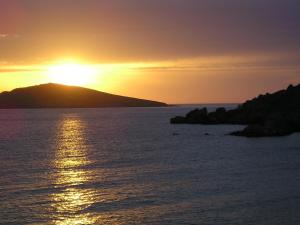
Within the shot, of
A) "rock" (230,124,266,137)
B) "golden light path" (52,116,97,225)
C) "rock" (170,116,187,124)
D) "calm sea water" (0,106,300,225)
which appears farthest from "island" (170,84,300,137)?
"golden light path" (52,116,97,225)

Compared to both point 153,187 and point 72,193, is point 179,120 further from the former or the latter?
point 72,193

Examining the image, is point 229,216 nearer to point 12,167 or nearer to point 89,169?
point 89,169

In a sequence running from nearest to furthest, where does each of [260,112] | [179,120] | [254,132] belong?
[254,132], [260,112], [179,120]

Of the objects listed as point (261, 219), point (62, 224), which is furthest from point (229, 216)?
point (62, 224)

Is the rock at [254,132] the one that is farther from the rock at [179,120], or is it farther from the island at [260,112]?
the rock at [179,120]

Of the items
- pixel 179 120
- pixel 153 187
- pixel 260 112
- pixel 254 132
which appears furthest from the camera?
pixel 179 120

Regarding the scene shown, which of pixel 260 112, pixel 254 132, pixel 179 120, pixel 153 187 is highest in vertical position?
pixel 260 112

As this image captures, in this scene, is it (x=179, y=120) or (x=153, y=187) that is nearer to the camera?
(x=153, y=187)

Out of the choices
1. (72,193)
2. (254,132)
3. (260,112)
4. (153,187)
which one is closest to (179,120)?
(260,112)

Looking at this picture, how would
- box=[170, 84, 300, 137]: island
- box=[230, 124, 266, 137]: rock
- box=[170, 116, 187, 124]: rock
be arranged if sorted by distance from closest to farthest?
box=[230, 124, 266, 137]: rock
box=[170, 84, 300, 137]: island
box=[170, 116, 187, 124]: rock

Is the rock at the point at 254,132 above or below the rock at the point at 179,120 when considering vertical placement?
below

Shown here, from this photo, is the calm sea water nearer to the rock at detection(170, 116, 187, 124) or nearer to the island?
the island

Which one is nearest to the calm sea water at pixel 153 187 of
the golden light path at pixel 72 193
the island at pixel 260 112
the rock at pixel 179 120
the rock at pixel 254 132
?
the golden light path at pixel 72 193

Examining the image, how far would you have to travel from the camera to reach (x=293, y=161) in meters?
62.1
